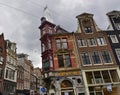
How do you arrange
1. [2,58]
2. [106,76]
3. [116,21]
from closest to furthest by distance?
[106,76], [116,21], [2,58]

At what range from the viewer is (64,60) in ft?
83.1

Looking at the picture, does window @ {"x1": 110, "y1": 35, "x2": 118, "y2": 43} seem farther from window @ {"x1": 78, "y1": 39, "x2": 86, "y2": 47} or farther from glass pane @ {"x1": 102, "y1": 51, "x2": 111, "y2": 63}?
window @ {"x1": 78, "y1": 39, "x2": 86, "y2": 47}

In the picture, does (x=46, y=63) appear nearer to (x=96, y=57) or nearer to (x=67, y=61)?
(x=67, y=61)

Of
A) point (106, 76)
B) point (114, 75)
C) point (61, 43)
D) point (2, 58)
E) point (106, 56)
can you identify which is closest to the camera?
point (114, 75)

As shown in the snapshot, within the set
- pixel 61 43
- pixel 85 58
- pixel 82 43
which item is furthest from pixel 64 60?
pixel 82 43

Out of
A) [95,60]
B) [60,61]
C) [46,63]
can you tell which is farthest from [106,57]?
[46,63]

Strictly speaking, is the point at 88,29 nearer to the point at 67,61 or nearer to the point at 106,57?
the point at 106,57

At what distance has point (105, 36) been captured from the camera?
27531 mm

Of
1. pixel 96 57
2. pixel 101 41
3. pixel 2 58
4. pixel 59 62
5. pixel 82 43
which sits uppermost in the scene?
pixel 101 41

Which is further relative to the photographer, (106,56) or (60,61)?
(106,56)

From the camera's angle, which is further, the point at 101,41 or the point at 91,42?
the point at 101,41

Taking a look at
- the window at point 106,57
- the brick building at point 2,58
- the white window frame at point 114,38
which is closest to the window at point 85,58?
the window at point 106,57

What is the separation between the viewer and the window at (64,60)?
25.0 meters

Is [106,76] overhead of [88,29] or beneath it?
beneath
